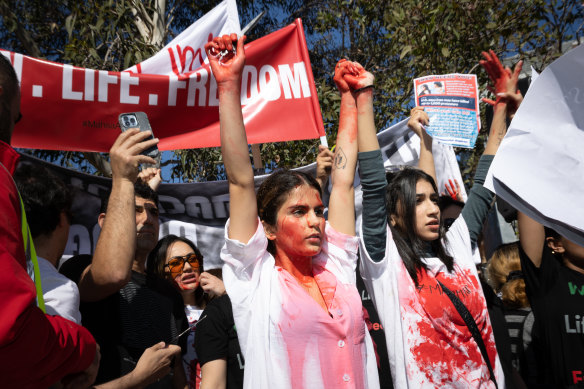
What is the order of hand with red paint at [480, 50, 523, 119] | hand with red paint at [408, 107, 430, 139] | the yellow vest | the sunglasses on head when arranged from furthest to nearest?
hand with red paint at [408, 107, 430, 139], the sunglasses on head, hand with red paint at [480, 50, 523, 119], the yellow vest

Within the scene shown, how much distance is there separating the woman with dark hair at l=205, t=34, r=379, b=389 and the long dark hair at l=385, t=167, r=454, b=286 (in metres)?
0.31

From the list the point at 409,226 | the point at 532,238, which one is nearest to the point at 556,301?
the point at 532,238

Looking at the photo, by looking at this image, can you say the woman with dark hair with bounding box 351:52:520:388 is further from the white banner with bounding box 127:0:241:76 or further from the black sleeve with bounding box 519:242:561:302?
the white banner with bounding box 127:0:241:76

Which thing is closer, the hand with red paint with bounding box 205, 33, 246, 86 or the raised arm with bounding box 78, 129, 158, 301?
the raised arm with bounding box 78, 129, 158, 301

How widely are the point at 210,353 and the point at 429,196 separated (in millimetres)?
1268

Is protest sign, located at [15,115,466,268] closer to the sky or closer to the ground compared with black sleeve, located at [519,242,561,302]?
closer to the sky

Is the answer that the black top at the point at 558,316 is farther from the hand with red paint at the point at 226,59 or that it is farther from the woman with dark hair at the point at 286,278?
the hand with red paint at the point at 226,59

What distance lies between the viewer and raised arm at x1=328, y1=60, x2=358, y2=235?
230 centimetres

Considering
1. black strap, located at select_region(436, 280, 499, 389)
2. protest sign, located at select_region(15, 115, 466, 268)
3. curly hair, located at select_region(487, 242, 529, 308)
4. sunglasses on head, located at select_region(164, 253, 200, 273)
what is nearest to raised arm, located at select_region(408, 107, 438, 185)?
protest sign, located at select_region(15, 115, 466, 268)

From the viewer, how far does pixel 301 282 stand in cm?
212

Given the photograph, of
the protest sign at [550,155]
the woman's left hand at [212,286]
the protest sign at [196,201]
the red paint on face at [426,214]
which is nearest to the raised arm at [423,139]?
the protest sign at [196,201]

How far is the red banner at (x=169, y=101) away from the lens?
338cm

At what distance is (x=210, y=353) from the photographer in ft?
7.22

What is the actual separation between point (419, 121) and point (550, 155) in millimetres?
2041
